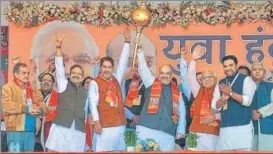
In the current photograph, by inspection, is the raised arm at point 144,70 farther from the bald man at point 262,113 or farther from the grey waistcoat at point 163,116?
the bald man at point 262,113

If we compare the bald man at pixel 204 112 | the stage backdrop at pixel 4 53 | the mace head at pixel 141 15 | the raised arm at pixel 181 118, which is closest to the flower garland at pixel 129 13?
the mace head at pixel 141 15

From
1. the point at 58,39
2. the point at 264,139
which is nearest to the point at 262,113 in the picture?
the point at 264,139

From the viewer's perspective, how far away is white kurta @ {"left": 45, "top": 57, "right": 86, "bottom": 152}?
11055 millimetres

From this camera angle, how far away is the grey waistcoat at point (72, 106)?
11070 mm

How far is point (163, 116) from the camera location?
434 inches

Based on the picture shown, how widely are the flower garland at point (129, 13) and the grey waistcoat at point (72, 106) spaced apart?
24.2 inches

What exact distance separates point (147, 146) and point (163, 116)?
307 millimetres

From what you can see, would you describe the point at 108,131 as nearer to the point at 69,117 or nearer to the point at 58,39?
the point at 69,117

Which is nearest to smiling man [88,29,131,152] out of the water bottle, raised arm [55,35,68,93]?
raised arm [55,35,68,93]

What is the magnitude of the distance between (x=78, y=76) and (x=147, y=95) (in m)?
0.63

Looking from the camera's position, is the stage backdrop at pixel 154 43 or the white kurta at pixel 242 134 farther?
the stage backdrop at pixel 154 43

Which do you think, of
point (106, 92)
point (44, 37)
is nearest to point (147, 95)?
point (106, 92)

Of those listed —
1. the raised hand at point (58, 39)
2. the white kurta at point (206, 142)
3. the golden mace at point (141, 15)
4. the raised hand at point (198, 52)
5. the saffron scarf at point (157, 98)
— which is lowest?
the white kurta at point (206, 142)

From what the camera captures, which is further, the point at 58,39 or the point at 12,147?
the point at 58,39
